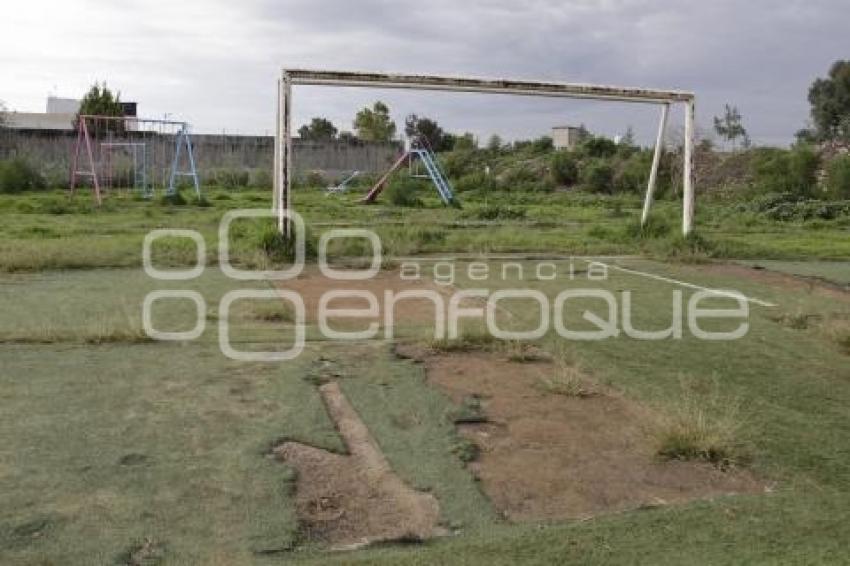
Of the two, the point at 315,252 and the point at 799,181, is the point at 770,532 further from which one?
the point at 799,181

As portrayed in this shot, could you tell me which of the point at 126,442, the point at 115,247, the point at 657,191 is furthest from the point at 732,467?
the point at 657,191

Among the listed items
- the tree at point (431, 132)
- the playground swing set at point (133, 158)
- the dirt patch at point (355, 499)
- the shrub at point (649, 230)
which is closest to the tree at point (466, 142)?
the tree at point (431, 132)

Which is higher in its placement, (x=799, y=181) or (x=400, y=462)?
(x=799, y=181)

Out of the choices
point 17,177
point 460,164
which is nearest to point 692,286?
point 17,177

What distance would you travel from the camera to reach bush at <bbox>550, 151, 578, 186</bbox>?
112ft

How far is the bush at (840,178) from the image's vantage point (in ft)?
73.0

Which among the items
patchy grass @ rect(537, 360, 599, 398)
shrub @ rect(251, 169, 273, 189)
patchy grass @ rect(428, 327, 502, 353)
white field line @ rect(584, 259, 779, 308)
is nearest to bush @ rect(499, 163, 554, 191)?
shrub @ rect(251, 169, 273, 189)

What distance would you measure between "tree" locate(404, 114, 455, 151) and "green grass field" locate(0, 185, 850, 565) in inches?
1714

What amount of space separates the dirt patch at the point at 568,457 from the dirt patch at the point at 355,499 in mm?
309

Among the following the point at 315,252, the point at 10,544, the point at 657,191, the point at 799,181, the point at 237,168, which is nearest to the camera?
the point at 10,544

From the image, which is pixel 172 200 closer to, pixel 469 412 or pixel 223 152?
pixel 223 152

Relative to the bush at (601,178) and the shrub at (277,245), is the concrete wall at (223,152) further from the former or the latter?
the shrub at (277,245)

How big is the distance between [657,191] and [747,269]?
1922 cm

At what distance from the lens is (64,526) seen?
2.76m
